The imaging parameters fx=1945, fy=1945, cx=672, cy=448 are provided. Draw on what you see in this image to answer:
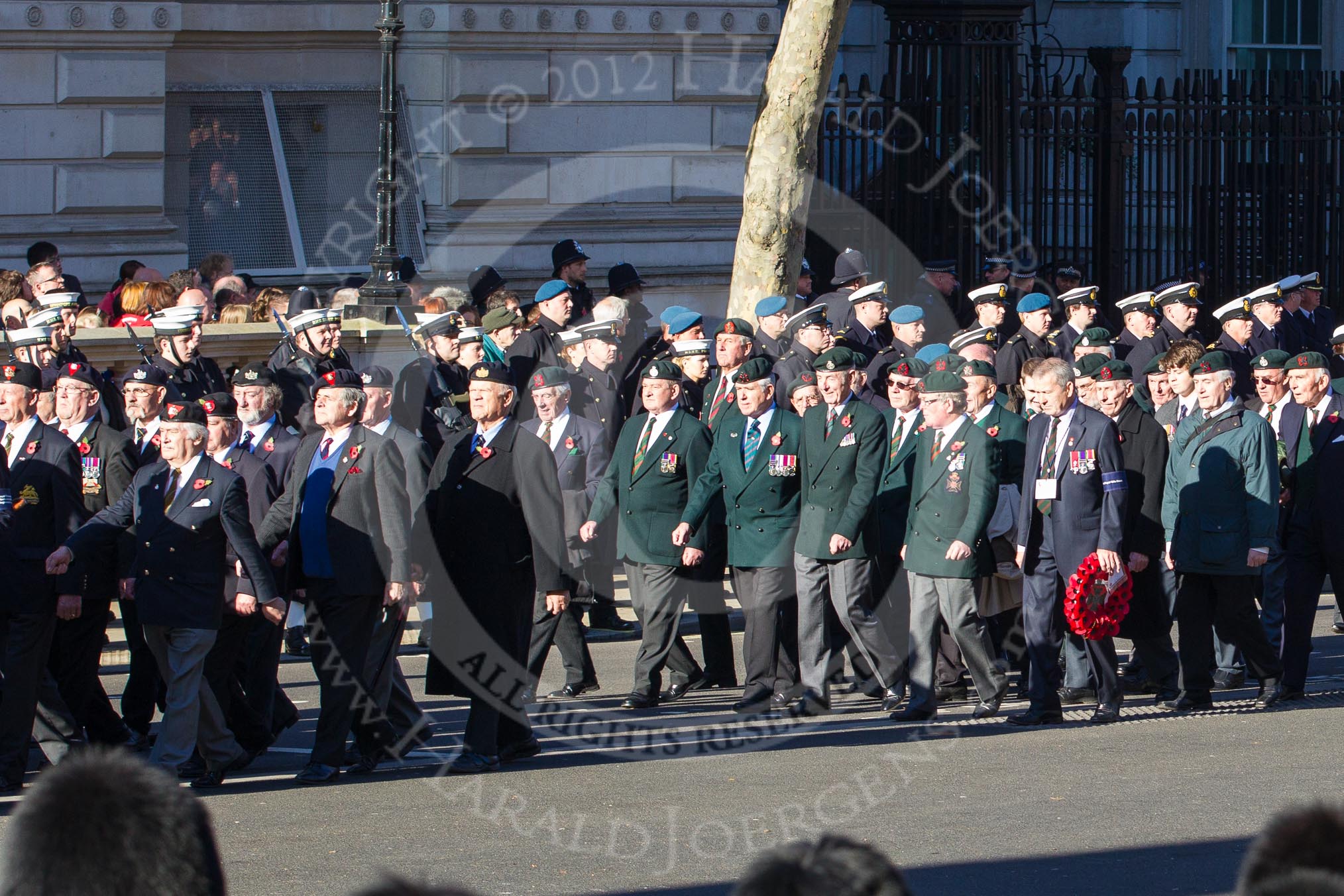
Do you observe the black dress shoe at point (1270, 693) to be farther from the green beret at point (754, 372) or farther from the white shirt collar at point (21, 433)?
the white shirt collar at point (21, 433)

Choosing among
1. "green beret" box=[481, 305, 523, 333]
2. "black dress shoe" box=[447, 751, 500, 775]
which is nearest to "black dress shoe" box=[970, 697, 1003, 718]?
"black dress shoe" box=[447, 751, 500, 775]

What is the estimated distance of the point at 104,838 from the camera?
9.83 ft

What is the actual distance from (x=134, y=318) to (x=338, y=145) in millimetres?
6589

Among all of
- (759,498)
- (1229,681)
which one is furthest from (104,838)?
(1229,681)

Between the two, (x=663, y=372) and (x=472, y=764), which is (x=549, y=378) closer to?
(x=663, y=372)

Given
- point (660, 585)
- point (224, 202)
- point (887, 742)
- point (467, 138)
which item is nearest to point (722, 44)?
point (467, 138)

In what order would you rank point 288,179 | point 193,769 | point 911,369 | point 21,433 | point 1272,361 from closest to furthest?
point 193,769
point 21,433
point 911,369
point 1272,361
point 288,179

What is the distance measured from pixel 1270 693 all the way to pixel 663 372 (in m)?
3.72

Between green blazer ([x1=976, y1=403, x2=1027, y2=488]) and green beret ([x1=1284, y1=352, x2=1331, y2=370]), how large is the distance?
6.31ft

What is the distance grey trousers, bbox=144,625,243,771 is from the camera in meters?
8.34

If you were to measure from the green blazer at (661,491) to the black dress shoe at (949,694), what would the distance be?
Result: 4.99ft

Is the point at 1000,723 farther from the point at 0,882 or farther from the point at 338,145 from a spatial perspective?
the point at 338,145

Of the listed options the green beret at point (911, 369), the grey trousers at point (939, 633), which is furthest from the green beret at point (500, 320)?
the grey trousers at point (939, 633)

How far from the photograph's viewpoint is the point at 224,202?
19.4 metres
